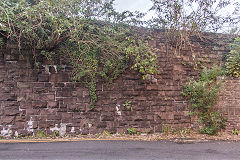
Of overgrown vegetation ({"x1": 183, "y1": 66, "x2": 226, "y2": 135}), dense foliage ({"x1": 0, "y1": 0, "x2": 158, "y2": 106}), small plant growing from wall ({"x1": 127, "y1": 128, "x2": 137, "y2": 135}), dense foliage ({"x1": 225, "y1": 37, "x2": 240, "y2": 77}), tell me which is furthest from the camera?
dense foliage ({"x1": 225, "y1": 37, "x2": 240, "y2": 77})

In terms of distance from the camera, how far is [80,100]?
569 cm

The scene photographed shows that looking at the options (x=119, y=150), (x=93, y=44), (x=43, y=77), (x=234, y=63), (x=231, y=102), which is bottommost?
(x=119, y=150)

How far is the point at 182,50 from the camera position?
6559 millimetres

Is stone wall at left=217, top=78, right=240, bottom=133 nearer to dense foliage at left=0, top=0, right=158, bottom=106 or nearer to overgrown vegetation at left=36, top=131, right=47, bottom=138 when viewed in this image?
dense foliage at left=0, top=0, right=158, bottom=106

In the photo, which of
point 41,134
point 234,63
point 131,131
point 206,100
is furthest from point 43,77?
point 234,63

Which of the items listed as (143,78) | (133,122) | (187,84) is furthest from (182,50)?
(133,122)

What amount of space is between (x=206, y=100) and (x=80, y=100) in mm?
3931

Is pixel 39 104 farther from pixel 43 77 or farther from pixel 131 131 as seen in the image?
pixel 131 131

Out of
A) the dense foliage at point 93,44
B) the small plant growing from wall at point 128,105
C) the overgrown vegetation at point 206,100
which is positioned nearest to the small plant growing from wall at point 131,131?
the small plant growing from wall at point 128,105

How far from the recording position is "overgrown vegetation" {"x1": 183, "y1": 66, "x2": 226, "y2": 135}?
19.2 ft

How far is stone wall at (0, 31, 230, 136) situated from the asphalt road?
38.2 inches

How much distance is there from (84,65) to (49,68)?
106cm

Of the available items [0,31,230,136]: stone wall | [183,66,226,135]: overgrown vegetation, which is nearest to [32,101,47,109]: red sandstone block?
[0,31,230,136]: stone wall

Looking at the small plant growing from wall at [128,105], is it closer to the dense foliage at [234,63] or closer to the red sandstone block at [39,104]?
the red sandstone block at [39,104]
